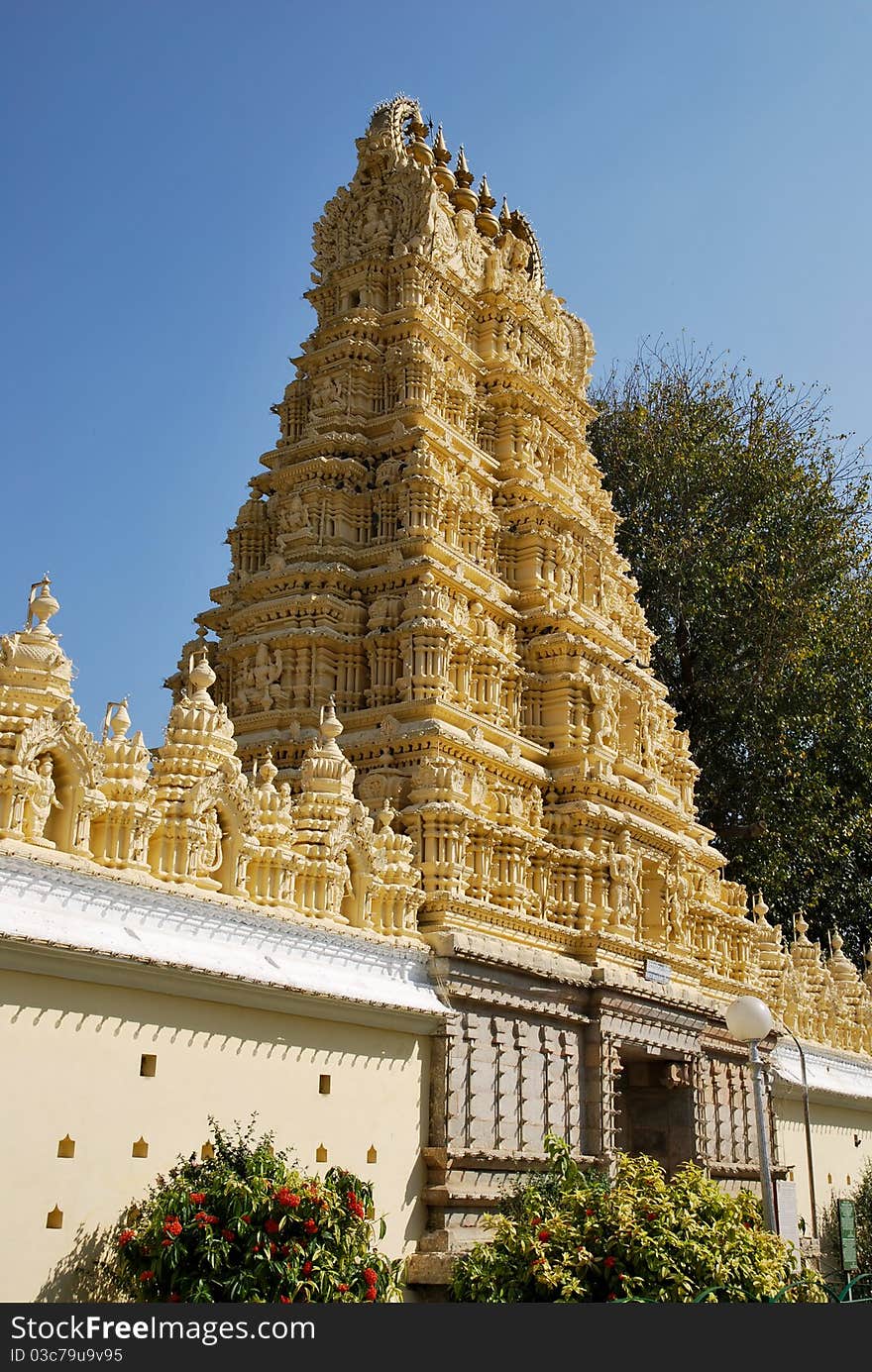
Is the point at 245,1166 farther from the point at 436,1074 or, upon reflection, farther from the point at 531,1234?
the point at 436,1074

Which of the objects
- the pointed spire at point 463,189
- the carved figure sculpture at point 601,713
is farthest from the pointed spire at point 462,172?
the carved figure sculpture at point 601,713

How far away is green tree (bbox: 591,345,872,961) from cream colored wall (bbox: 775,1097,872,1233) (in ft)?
23.9

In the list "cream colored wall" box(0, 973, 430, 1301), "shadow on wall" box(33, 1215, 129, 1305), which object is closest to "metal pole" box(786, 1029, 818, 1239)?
"cream colored wall" box(0, 973, 430, 1301)

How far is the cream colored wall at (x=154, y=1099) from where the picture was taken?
37.5 feet

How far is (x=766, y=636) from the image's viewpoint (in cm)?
3475

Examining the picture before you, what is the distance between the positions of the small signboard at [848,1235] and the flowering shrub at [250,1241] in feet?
45.1

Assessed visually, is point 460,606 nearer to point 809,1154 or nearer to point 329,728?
point 329,728

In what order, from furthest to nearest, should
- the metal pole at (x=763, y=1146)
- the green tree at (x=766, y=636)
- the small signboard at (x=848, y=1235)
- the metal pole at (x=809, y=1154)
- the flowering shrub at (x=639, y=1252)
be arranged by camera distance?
the green tree at (x=766, y=636)
the small signboard at (x=848, y=1235)
the metal pole at (x=809, y=1154)
the metal pole at (x=763, y=1146)
the flowering shrub at (x=639, y=1252)

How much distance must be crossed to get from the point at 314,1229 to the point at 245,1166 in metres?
0.99

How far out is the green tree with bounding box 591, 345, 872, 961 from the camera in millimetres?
33969

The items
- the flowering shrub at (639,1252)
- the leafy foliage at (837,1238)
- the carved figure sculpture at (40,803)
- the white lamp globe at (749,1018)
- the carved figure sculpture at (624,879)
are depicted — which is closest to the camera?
the flowering shrub at (639,1252)

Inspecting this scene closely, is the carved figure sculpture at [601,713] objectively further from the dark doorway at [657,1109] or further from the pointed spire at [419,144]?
the pointed spire at [419,144]

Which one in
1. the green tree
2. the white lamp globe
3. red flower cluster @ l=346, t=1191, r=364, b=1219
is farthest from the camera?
the green tree

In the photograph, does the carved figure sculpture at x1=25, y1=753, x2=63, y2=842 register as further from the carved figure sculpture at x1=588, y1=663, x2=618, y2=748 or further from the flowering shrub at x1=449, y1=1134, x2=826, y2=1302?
the carved figure sculpture at x1=588, y1=663, x2=618, y2=748
